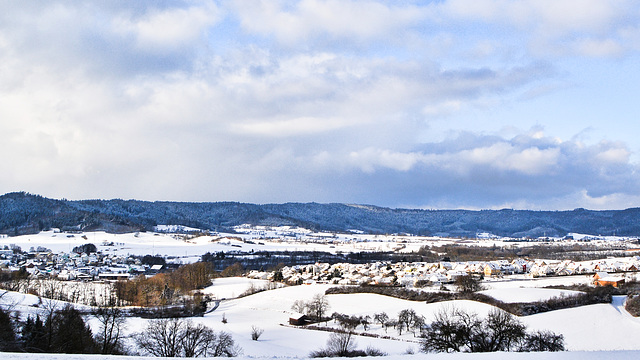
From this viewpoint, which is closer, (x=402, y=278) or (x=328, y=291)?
(x=328, y=291)

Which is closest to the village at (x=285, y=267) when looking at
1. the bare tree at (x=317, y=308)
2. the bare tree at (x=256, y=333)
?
the bare tree at (x=317, y=308)

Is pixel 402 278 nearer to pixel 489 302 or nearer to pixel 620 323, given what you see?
pixel 489 302

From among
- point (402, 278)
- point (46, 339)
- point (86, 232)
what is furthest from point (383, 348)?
point (86, 232)

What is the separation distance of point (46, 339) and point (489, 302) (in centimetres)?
3969

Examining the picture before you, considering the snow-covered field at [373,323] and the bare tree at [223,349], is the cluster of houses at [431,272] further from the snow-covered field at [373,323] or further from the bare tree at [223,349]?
the bare tree at [223,349]

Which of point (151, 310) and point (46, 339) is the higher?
point (46, 339)

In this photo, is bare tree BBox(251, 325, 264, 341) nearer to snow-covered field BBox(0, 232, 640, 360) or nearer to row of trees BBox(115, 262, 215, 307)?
snow-covered field BBox(0, 232, 640, 360)

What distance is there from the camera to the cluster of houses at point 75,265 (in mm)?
→ 92750

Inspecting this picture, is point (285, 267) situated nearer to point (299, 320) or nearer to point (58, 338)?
point (299, 320)

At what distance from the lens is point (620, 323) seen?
38062 millimetres

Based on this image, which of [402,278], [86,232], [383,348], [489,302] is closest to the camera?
[383,348]

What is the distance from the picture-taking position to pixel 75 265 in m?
109

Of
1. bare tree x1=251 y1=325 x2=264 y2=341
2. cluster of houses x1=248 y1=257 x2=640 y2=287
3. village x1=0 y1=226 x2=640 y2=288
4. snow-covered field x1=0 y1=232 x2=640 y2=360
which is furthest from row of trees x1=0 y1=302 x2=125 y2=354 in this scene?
village x1=0 y1=226 x2=640 y2=288

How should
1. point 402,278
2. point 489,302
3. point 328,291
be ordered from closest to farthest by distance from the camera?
point 489,302, point 328,291, point 402,278
